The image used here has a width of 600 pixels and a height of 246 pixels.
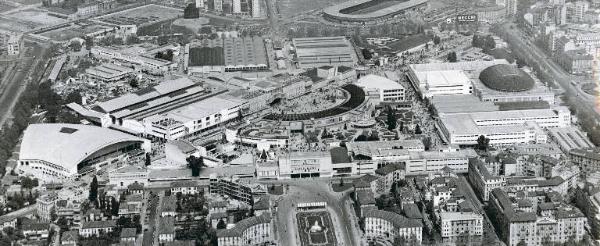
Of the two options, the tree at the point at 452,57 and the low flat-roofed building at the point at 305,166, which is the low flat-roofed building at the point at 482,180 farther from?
the tree at the point at 452,57

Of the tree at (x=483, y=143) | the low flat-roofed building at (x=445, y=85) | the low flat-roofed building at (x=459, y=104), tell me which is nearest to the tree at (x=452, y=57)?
the low flat-roofed building at (x=445, y=85)

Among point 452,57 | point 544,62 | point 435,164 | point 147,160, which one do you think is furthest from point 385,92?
point 147,160

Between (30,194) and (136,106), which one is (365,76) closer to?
(136,106)

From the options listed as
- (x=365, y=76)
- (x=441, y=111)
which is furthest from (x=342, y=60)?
(x=441, y=111)

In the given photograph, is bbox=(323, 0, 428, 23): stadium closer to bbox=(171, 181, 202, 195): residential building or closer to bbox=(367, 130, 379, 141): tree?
bbox=(367, 130, 379, 141): tree

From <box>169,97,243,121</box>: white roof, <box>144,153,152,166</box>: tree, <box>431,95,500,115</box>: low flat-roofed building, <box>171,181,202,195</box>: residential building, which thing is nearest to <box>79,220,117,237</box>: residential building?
<box>171,181,202,195</box>: residential building

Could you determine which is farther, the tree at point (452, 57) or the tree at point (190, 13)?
the tree at point (190, 13)

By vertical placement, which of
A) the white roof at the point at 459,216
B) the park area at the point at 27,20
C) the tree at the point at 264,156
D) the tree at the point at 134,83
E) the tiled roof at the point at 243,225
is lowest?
the tree at the point at 264,156
